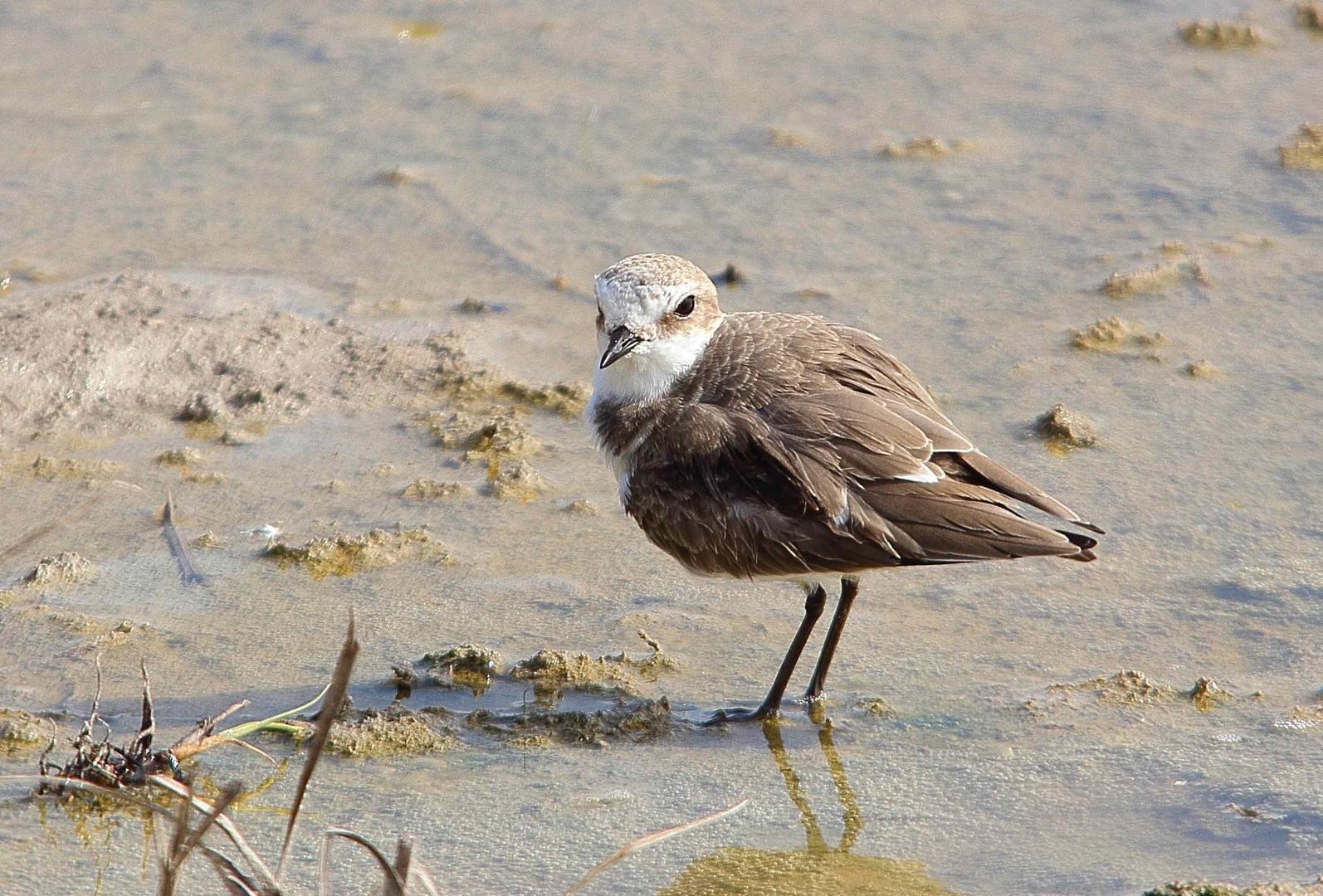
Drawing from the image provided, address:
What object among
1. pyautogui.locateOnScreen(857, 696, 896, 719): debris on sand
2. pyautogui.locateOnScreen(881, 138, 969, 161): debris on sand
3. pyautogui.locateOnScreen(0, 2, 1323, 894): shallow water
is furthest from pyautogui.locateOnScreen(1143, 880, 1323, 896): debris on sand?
pyautogui.locateOnScreen(881, 138, 969, 161): debris on sand

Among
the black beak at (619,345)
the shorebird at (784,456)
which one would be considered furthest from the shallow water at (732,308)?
the black beak at (619,345)

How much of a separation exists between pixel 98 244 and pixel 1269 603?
4.77m

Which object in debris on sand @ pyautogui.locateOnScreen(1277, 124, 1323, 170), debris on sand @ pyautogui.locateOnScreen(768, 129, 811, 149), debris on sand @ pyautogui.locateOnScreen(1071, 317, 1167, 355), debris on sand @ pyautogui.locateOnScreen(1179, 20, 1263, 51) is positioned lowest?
debris on sand @ pyautogui.locateOnScreen(1071, 317, 1167, 355)

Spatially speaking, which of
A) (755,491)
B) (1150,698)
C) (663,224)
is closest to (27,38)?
(663,224)

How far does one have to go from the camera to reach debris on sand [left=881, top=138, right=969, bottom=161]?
721 cm

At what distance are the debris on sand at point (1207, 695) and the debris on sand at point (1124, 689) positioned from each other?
0.20ft

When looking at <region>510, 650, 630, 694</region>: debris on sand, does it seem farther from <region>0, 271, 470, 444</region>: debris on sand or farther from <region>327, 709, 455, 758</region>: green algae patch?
<region>0, 271, 470, 444</region>: debris on sand

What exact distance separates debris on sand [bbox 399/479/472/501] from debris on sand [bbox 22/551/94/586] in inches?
39.9

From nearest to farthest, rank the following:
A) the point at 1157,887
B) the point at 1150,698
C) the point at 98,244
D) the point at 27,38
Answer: the point at 1157,887
the point at 1150,698
the point at 98,244
the point at 27,38

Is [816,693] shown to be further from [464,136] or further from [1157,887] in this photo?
[464,136]

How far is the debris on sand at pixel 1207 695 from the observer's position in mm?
4211

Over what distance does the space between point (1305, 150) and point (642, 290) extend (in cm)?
397

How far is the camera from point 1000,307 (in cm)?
618

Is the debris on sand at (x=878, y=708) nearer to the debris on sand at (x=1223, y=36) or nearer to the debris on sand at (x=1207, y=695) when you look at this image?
the debris on sand at (x=1207, y=695)
